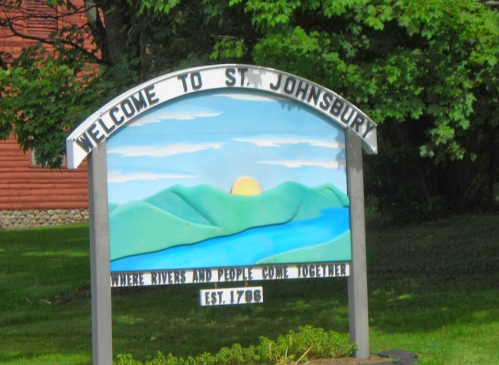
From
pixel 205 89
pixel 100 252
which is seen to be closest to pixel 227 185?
pixel 205 89

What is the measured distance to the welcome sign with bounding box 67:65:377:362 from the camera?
6754 mm

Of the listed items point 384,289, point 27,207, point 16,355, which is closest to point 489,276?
point 384,289

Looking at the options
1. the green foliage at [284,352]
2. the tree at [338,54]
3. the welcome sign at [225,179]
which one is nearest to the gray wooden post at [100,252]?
the welcome sign at [225,179]

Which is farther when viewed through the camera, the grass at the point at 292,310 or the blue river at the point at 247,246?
the grass at the point at 292,310

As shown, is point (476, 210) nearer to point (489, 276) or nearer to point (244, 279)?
point (489, 276)

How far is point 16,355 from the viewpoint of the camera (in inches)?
354

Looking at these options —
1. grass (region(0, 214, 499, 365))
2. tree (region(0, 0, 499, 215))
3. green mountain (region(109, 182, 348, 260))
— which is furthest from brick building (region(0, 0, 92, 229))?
green mountain (region(109, 182, 348, 260))

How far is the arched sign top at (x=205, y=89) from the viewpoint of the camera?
663cm

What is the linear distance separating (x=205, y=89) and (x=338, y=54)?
190cm

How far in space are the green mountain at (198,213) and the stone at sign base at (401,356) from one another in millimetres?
1384

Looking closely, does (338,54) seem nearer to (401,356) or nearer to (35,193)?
(401,356)

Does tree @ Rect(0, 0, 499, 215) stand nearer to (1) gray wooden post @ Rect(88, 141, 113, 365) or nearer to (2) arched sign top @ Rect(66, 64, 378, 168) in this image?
(2) arched sign top @ Rect(66, 64, 378, 168)

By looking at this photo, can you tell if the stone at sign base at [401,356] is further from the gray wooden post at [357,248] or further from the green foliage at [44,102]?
the green foliage at [44,102]

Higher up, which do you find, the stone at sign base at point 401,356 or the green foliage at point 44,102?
the green foliage at point 44,102
